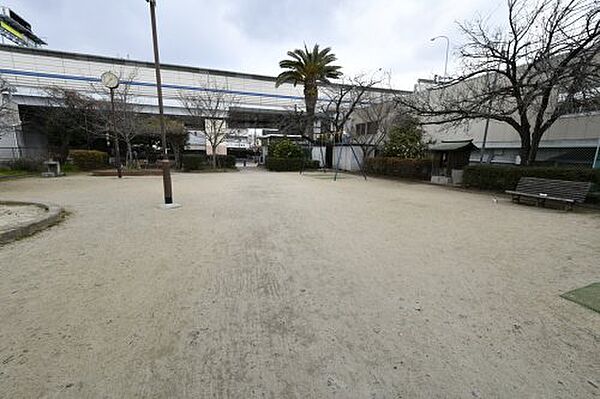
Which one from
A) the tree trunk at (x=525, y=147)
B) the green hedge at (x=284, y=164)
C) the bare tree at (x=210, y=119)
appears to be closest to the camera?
the tree trunk at (x=525, y=147)

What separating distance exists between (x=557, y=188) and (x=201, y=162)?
2001 centimetres

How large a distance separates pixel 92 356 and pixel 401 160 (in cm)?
1630

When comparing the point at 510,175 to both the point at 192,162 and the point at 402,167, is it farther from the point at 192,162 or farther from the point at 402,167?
the point at 192,162

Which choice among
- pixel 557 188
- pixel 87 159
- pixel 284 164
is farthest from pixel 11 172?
pixel 557 188

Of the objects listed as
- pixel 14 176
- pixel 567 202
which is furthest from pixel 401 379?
pixel 14 176

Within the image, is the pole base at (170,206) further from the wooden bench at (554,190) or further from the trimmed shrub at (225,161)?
the trimmed shrub at (225,161)

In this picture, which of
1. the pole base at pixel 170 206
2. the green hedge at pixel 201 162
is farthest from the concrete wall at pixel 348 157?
the pole base at pixel 170 206

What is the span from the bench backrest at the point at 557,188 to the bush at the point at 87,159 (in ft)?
80.6

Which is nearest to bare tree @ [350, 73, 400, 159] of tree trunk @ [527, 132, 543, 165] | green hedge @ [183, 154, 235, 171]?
tree trunk @ [527, 132, 543, 165]

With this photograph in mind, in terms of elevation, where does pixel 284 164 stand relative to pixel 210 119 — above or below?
below

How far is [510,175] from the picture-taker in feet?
Result: 33.2

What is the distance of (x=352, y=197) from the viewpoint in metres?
9.45

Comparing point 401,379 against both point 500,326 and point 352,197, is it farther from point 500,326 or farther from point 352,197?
point 352,197

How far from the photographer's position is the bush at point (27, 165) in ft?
52.3
